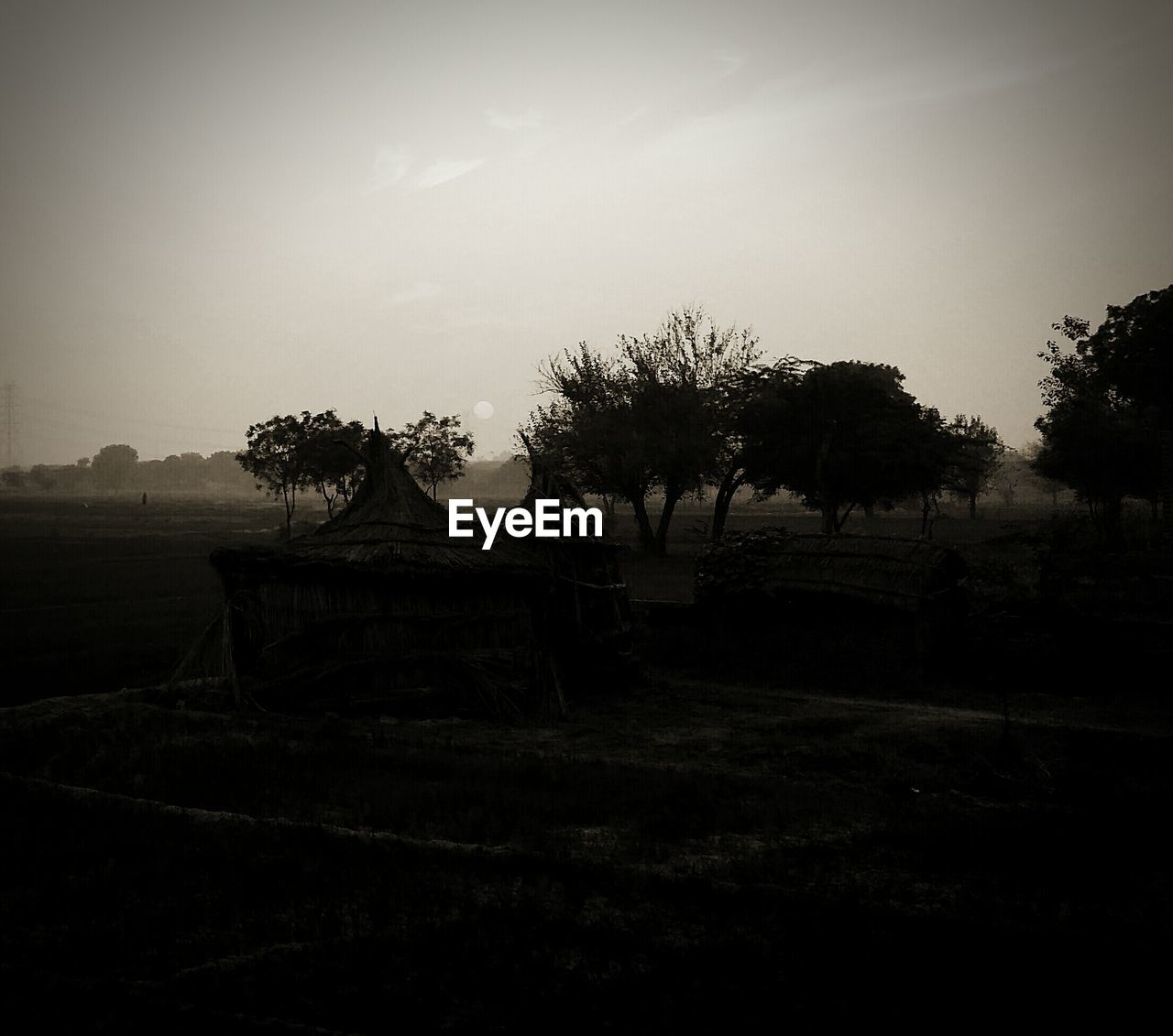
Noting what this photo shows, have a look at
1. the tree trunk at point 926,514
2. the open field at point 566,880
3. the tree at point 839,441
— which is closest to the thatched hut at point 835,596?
the open field at point 566,880

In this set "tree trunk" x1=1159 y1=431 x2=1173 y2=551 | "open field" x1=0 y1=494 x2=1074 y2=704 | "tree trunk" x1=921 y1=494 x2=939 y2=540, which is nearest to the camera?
"open field" x1=0 y1=494 x2=1074 y2=704

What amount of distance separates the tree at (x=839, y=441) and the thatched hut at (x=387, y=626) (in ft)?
96.4

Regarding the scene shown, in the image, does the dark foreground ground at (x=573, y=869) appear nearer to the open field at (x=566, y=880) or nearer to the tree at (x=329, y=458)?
the open field at (x=566, y=880)

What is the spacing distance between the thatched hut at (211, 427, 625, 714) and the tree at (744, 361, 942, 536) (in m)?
29.4

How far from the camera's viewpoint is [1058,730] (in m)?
12.2

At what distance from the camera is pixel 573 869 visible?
6547 mm

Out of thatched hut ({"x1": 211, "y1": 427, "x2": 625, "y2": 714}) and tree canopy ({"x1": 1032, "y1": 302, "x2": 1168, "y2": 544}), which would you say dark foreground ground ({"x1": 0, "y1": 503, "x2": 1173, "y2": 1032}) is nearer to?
thatched hut ({"x1": 211, "y1": 427, "x2": 625, "y2": 714})

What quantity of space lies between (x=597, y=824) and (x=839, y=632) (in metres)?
9.72

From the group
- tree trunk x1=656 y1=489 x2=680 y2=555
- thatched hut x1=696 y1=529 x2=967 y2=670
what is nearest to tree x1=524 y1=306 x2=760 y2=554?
tree trunk x1=656 y1=489 x2=680 y2=555

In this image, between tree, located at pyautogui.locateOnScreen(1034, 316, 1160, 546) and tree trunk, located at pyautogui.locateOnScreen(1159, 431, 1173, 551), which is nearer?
tree trunk, located at pyautogui.locateOnScreen(1159, 431, 1173, 551)

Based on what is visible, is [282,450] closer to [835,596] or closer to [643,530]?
[643,530]

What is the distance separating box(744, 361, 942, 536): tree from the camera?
4156cm

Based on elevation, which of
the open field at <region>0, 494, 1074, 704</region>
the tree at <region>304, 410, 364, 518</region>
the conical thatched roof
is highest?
the tree at <region>304, 410, 364, 518</region>

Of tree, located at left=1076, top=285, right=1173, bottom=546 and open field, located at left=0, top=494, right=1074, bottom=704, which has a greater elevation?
tree, located at left=1076, top=285, right=1173, bottom=546
